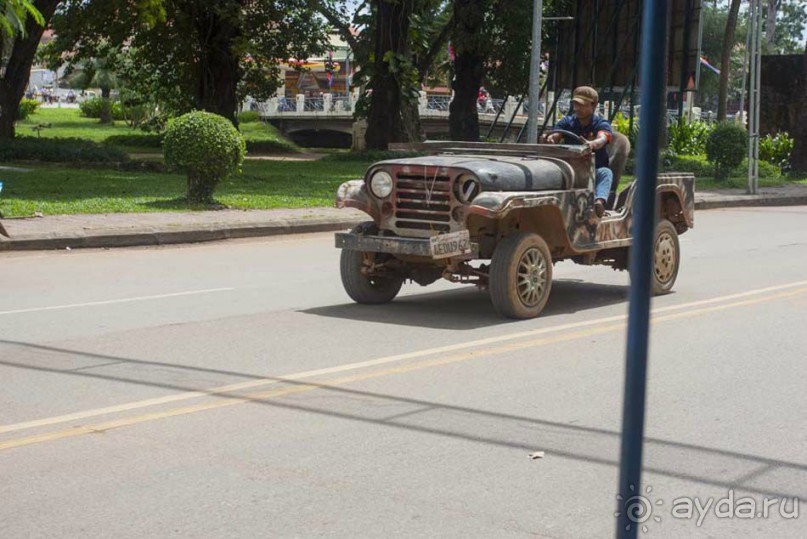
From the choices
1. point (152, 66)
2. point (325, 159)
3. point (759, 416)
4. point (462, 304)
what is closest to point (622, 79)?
point (325, 159)

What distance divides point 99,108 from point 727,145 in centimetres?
5565

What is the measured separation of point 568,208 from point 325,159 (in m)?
24.4

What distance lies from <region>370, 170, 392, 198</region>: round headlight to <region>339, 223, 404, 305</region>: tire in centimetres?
34

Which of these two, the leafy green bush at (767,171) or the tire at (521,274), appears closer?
the tire at (521,274)

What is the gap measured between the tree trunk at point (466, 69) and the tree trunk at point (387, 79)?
976 cm

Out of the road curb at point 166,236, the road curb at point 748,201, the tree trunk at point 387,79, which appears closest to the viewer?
the road curb at point 166,236

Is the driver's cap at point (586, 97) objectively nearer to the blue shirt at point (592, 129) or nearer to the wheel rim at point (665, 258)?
the blue shirt at point (592, 129)

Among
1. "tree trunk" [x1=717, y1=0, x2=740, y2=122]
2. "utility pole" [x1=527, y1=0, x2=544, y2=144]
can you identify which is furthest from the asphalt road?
"tree trunk" [x1=717, y1=0, x2=740, y2=122]

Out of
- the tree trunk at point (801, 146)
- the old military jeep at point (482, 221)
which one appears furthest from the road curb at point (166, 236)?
the tree trunk at point (801, 146)

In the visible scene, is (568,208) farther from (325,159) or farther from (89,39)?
(89,39)

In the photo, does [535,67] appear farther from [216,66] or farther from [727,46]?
[727,46]

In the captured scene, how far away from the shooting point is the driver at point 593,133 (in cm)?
1084

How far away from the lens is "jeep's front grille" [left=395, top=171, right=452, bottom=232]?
32.9 ft

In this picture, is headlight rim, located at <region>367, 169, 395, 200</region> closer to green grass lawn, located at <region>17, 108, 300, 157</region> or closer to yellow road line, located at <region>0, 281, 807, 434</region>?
yellow road line, located at <region>0, 281, 807, 434</region>
